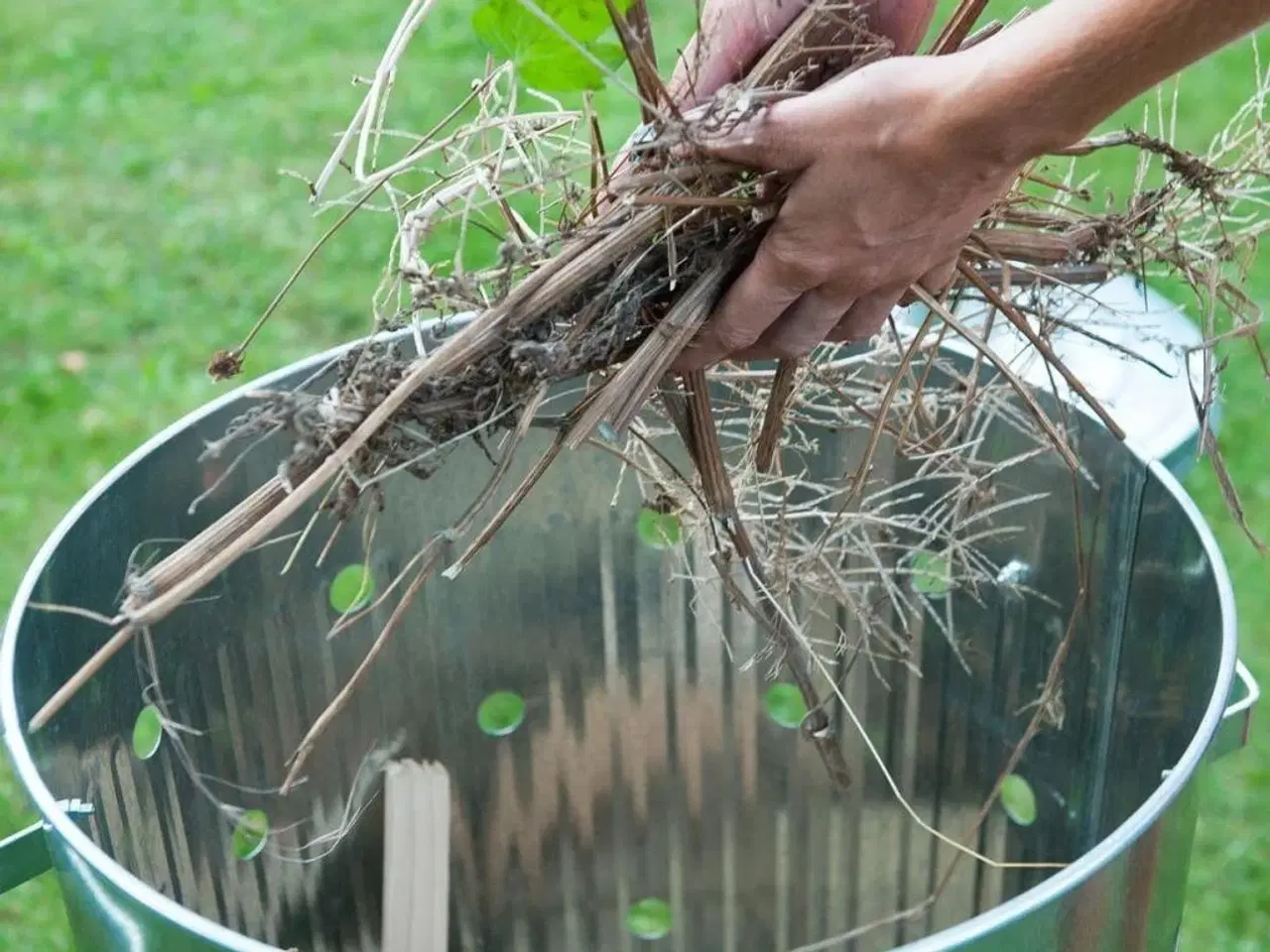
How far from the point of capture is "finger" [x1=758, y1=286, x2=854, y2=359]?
2.15ft

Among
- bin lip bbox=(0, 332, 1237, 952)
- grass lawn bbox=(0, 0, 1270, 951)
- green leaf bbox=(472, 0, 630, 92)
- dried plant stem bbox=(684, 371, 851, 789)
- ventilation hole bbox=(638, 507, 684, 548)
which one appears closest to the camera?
bin lip bbox=(0, 332, 1237, 952)

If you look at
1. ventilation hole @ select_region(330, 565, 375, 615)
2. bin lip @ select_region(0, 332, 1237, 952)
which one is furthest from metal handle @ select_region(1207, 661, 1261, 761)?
ventilation hole @ select_region(330, 565, 375, 615)

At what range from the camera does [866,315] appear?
26.6 inches

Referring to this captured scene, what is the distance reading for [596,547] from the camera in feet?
3.43

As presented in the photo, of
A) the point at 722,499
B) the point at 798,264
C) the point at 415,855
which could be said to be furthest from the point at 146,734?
the point at 798,264

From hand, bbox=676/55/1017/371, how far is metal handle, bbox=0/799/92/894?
1.24ft

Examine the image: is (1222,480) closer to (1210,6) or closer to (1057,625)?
(1057,625)

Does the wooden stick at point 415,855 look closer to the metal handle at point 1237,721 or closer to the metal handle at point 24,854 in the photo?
the metal handle at point 24,854

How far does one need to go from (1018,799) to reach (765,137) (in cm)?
57

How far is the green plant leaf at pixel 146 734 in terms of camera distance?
0.79 m

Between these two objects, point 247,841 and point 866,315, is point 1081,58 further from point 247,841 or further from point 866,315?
point 247,841

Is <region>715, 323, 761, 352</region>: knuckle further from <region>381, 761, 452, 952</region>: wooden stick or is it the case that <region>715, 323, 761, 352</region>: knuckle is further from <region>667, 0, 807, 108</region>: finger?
<region>381, 761, 452, 952</region>: wooden stick

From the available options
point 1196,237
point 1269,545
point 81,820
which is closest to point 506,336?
point 81,820

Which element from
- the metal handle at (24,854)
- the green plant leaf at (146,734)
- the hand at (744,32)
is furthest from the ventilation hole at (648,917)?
the hand at (744,32)
